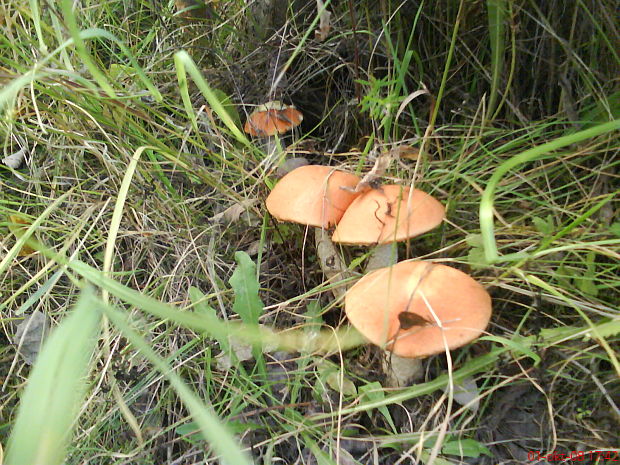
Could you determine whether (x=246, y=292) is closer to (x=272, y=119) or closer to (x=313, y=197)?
(x=313, y=197)

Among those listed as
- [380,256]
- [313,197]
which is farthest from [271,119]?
[380,256]

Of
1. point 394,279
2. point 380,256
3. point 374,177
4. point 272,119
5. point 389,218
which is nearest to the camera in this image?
point 394,279

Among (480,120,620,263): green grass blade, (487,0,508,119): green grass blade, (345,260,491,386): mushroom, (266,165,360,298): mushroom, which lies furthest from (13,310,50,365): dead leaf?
(487,0,508,119): green grass blade

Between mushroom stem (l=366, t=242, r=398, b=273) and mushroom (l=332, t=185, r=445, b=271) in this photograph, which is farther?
mushroom stem (l=366, t=242, r=398, b=273)

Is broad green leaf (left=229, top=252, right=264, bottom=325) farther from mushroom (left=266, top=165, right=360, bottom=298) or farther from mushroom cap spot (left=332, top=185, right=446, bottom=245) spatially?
mushroom cap spot (left=332, top=185, right=446, bottom=245)

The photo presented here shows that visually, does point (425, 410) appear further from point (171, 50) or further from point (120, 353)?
point (171, 50)

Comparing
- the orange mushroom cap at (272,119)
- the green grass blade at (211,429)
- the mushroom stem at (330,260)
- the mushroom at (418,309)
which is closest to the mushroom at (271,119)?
the orange mushroom cap at (272,119)
